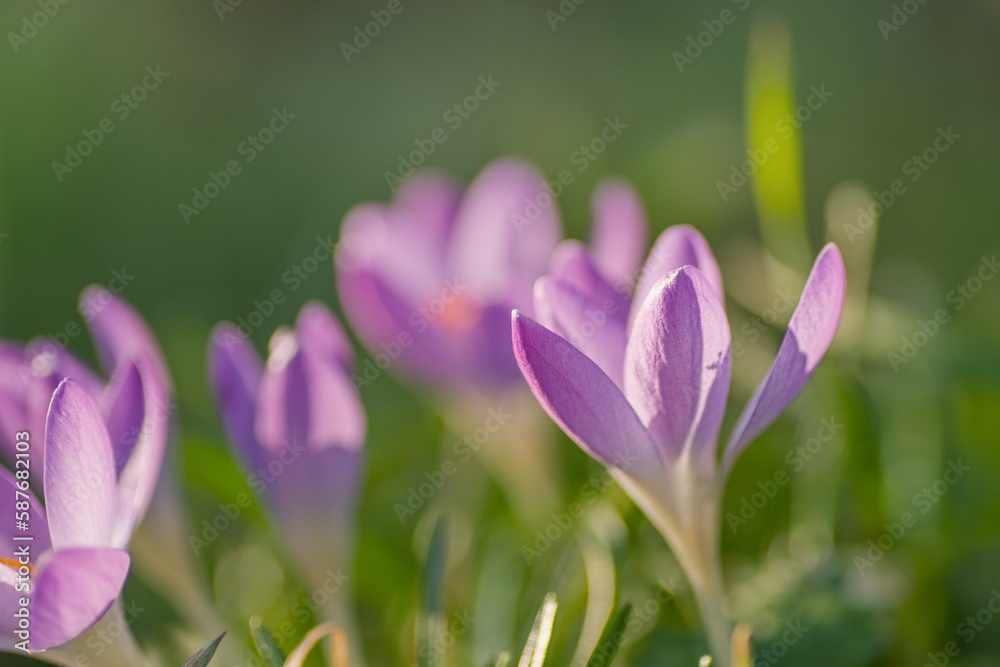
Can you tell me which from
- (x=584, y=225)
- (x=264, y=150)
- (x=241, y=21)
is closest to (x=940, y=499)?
(x=584, y=225)

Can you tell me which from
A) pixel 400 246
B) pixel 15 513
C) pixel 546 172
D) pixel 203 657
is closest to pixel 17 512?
pixel 15 513

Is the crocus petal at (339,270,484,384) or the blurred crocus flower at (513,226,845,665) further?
the crocus petal at (339,270,484,384)

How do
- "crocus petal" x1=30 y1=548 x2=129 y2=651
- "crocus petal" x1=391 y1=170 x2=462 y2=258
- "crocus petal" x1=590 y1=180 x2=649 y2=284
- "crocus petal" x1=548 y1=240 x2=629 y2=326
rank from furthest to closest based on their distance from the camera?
"crocus petal" x1=391 y1=170 x2=462 y2=258
"crocus petal" x1=590 y1=180 x2=649 y2=284
"crocus petal" x1=548 y1=240 x2=629 y2=326
"crocus petal" x1=30 y1=548 x2=129 y2=651

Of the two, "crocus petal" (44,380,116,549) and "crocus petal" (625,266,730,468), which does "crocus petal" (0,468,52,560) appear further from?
"crocus petal" (625,266,730,468)

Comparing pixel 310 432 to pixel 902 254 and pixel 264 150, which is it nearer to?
pixel 902 254

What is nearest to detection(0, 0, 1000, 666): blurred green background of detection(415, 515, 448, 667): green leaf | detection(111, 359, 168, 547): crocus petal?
detection(415, 515, 448, 667): green leaf

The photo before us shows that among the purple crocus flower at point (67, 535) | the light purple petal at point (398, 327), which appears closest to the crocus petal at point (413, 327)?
the light purple petal at point (398, 327)

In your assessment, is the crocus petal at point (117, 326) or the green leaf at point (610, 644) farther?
the crocus petal at point (117, 326)

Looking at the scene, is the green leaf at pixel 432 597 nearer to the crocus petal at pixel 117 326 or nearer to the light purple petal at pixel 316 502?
the light purple petal at pixel 316 502
